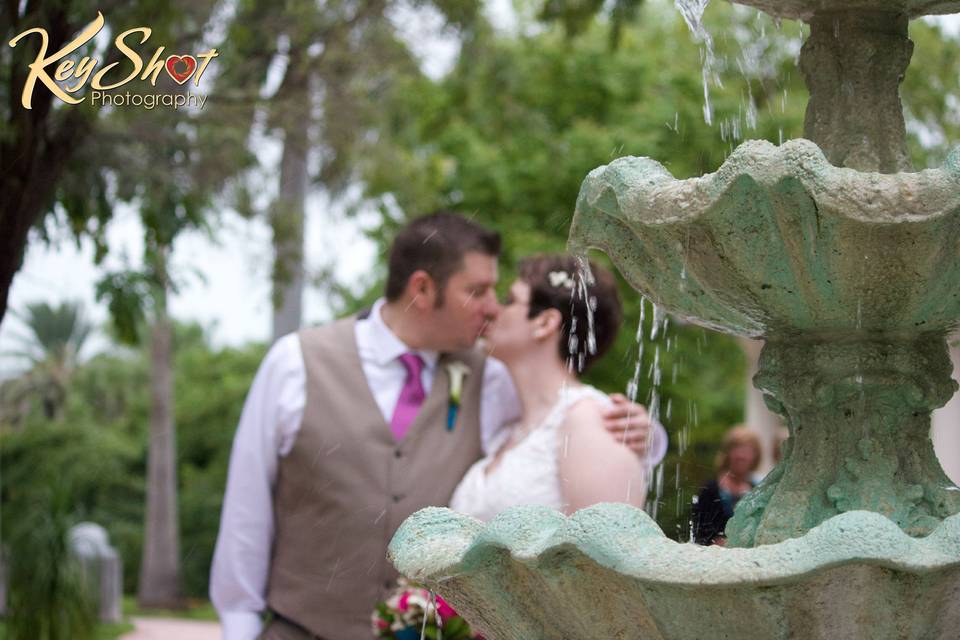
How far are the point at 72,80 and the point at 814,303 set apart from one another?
152 inches

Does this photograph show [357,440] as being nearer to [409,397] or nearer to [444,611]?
[409,397]

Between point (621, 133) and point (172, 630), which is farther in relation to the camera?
point (172, 630)

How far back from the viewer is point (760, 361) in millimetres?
2992

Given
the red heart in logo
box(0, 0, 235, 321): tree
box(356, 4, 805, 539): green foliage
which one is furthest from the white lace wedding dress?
box(356, 4, 805, 539): green foliage

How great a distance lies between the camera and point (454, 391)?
4.50 meters

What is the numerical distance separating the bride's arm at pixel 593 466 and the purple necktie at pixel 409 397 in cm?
52

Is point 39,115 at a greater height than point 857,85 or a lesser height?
greater

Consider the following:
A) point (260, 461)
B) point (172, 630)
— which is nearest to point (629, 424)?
point (260, 461)

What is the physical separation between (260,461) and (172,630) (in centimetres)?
1439

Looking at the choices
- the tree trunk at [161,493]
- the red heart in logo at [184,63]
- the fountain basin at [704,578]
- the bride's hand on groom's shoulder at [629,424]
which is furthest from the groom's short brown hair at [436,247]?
the tree trunk at [161,493]

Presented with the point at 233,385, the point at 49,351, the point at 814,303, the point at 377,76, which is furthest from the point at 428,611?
the point at 49,351

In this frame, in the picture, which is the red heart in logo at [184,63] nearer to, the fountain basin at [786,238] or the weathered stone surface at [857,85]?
the weathered stone surface at [857,85]

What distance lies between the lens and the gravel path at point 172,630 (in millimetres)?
16547

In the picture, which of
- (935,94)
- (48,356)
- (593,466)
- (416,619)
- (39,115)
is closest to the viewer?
(416,619)
